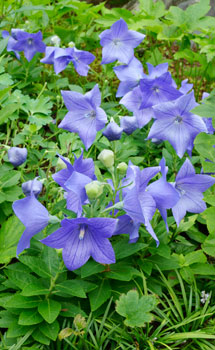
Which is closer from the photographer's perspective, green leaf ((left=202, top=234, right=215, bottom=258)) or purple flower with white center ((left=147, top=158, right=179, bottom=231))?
purple flower with white center ((left=147, top=158, right=179, bottom=231))

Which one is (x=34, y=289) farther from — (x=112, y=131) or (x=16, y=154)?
(x=112, y=131)

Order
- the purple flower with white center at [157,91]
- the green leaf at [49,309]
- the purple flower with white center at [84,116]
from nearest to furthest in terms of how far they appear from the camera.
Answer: the green leaf at [49,309] → the purple flower with white center at [84,116] → the purple flower with white center at [157,91]

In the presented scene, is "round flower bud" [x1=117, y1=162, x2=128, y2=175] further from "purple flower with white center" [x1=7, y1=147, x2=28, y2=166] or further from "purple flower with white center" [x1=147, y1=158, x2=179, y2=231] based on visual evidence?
"purple flower with white center" [x1=7, y1=147, x2=28, y2=166]

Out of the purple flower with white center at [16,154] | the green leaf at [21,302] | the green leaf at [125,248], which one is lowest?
the green leaf at [21,302]

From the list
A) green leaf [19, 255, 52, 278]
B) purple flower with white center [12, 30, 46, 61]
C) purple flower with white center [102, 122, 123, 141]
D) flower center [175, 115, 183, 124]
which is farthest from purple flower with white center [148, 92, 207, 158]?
purple flower with white center [12, 30, 46, 61]

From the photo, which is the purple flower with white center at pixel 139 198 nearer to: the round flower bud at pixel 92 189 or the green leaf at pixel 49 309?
the round flower bud at pixel 92 189

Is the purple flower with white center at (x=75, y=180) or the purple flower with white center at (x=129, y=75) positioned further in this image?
the purple flower with white center at (x=129, y=75)

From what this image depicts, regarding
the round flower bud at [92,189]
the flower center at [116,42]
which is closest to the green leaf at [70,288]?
the round flower bud at [92,189]

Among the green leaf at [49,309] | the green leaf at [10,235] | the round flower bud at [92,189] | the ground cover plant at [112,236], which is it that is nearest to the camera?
the round flower bud at [92,189]
